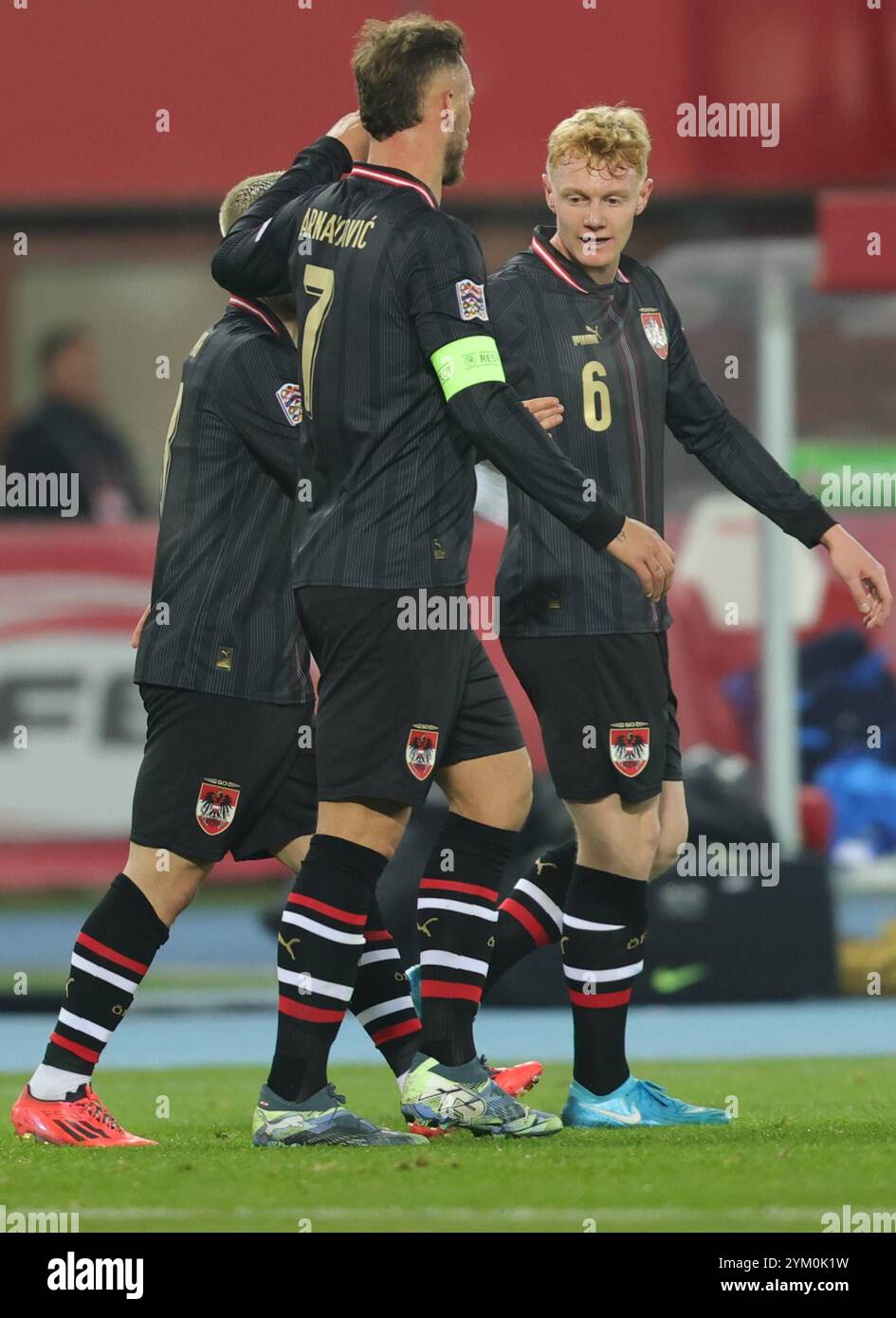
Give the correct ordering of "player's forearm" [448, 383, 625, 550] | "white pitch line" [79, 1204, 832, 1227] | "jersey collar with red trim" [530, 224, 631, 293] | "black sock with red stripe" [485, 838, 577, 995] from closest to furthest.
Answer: "white pitch line" [79, 1204, 832, 1227] < "player's forearm" [448, 383, 625, 550] < "jersey collar with red trim" [530, 224, 631, 293] < "black sock with red stripe" [485, 838, 577, 995]

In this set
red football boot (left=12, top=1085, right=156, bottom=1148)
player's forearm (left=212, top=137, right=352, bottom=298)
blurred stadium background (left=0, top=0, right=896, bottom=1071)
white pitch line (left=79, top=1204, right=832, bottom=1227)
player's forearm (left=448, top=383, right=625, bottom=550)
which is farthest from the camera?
blurred stadium background (left=0, top=0, right=896, bottom=1071)

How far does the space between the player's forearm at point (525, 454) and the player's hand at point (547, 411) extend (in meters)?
0.32

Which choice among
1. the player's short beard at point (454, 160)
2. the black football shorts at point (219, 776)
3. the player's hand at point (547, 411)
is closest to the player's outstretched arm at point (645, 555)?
the player's hand at point (547, 411)

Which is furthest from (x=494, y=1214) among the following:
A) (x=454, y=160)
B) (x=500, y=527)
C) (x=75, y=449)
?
(x=75, y=449)

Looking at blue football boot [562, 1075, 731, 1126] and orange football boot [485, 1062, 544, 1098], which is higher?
orange football boot [485, 1062, 544, 1098]

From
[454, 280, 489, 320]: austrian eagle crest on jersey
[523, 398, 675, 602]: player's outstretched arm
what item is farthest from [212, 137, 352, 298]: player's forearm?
[523, 398, 675, 602]: player's outstretched arm

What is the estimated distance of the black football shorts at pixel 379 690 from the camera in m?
4.36

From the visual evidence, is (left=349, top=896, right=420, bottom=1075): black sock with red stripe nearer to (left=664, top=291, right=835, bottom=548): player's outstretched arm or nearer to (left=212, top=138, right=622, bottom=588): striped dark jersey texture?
(left=212, top=138, right=622, bottom=588): striped dark jersey texture

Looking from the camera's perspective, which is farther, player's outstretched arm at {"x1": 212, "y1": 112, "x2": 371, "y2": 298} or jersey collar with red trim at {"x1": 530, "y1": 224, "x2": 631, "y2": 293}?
jersey collar with red trim at {"x1": 530, "y1": 224, "x2": 631, "y2": 293}

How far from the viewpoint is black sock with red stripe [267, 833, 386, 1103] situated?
437 centimetres

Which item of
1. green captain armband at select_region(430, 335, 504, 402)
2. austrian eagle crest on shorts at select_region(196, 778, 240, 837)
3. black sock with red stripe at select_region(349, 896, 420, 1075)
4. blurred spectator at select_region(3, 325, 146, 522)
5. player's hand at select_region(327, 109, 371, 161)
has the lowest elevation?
black sock with red stripe at select_region(349, 896, 420, 1075)

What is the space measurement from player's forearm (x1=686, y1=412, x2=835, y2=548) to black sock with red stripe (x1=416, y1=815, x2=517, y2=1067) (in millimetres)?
945

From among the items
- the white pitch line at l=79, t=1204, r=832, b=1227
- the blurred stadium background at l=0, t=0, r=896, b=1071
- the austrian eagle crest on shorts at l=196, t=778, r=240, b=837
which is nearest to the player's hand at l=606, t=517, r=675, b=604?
the austrian eagle crest on shorts at l=196, t=778, r=240, b=837
